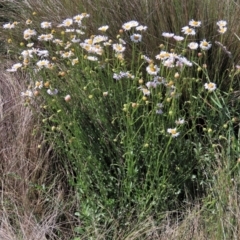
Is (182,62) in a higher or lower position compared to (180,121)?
higher

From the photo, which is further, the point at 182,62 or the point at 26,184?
the point at 26,184

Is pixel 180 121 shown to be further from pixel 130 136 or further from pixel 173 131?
pixel 130 136

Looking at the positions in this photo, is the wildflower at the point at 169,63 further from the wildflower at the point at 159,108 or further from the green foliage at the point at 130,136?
the wildflower at the point at 159,108

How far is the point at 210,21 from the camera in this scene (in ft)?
8.32

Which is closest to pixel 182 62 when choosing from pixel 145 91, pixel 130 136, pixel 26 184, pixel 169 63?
pixel 169 63

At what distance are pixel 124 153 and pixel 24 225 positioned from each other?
1.52 feet

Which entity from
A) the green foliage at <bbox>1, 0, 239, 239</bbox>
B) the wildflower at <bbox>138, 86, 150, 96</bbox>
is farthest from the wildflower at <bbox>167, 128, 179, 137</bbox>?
the wildflower at <bbox>138, 86, 150, 96</bbox>

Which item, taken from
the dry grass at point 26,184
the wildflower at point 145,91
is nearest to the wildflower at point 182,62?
the wildflower at point 145,91

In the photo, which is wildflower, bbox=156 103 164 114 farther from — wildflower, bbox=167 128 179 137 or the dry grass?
the dry grass

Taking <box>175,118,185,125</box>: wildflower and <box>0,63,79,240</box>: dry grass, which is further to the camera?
<box>0,63,79,240</box>: dry grass

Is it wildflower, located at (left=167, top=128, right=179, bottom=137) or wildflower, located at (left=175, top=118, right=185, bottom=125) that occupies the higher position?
wildflower, located at (left=175, top=118, right=185, bottom=125)

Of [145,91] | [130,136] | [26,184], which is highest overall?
[145,91]

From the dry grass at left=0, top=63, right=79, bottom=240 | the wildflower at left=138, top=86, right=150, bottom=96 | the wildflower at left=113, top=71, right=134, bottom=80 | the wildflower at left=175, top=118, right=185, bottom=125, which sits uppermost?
the wildflower at left=113, top=71, right=134, bottom=80

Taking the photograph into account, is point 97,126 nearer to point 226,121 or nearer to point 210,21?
point 226,121
